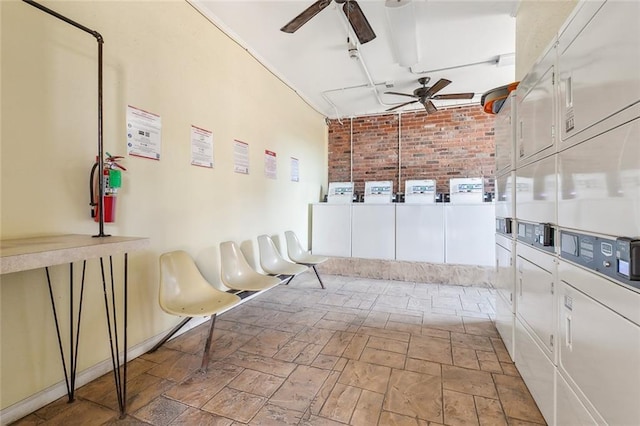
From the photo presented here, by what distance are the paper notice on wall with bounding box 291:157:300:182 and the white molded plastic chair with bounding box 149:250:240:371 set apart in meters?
2.51

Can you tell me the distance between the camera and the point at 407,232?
4719mm

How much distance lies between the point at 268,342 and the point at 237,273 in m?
0.87

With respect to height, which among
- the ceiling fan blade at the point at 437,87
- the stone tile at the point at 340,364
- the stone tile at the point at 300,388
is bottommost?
the stone tile at the point at 340,364

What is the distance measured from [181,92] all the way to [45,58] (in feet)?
3.30

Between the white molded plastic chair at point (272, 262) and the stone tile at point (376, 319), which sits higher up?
the white molded plastic chair at point (272, 262)

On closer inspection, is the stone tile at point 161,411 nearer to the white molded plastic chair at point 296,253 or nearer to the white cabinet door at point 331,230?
the white molded plastic chair at point 296,253

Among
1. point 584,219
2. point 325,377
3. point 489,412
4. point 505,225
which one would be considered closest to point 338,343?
point 325,377

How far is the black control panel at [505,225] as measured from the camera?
2196mm

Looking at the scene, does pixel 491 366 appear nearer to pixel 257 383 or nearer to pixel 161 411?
pixel 257 383

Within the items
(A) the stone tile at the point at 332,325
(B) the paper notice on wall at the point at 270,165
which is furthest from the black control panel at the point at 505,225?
(B) the paper notice on wall at the point at 270,165

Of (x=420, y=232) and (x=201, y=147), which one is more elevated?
(x=201, y=147)

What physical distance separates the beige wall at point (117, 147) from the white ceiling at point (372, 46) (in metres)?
0.35

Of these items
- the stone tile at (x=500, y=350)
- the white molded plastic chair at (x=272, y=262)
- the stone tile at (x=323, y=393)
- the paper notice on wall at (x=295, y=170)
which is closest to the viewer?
the stone tile at (x=323, y=393)

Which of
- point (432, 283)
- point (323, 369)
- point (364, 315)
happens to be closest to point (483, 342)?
point (364, 315)
